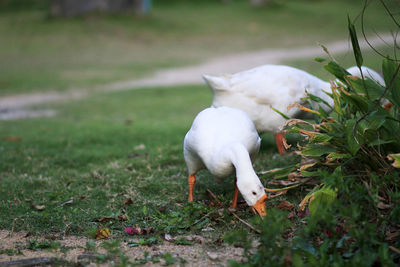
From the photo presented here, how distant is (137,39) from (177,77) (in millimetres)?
7012

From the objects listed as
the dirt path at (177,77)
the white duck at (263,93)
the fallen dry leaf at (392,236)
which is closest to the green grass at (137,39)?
the dirt path at (177,77)

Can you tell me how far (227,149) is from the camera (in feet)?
10.8

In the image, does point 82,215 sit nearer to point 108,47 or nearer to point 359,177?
point 359,177

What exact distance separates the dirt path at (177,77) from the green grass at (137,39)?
0.61 m

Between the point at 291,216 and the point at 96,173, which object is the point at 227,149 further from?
the point at 96,173

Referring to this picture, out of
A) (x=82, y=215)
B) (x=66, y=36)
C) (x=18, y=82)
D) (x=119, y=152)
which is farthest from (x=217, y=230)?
(x=66, y=36)

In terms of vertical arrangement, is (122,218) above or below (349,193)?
below

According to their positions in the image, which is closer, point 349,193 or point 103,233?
point 349,193

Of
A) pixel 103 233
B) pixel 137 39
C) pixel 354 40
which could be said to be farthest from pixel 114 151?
pixel 137 39

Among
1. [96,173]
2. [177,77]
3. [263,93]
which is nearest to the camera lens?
[96,173]

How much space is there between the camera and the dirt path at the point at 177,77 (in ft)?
31.2

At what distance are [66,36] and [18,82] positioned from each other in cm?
717

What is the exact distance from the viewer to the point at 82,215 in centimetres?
364

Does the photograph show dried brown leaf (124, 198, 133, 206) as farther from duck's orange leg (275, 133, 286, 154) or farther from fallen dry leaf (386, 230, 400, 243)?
fallen dry leaf (386, 230, 400, 243)
